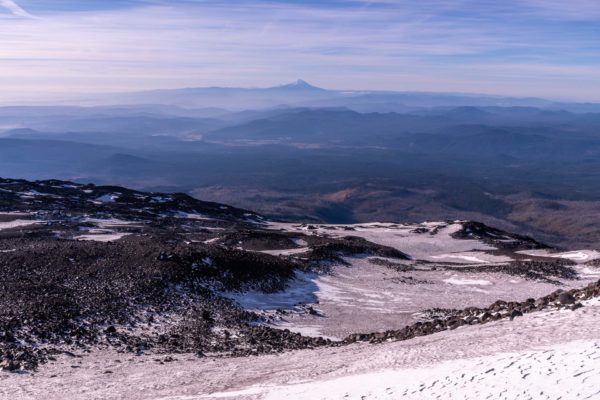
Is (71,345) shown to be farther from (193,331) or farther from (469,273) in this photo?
(469,273)

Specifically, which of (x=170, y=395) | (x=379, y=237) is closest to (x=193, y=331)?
(x=170, y=395)

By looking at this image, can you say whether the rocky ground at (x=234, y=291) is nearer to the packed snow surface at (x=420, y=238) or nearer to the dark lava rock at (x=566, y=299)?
the dark lava rock at (x=566, y=299)

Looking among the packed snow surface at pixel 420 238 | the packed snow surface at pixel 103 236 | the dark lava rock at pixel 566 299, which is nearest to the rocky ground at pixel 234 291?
the dark lava rock at pixel 566 299

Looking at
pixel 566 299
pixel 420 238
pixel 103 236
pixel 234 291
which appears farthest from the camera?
pixel 420 238

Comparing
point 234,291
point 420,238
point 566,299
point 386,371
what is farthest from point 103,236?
point 566,299

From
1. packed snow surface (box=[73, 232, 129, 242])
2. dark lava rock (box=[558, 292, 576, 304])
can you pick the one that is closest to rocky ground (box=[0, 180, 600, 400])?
dark lava rock (box=[558, 292, 576, 304])

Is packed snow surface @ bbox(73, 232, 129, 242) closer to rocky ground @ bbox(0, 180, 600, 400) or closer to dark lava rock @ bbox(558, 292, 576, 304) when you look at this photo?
rocky ground @ bbox(0, 180, 600, 400)

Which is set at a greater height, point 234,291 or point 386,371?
point 386,371

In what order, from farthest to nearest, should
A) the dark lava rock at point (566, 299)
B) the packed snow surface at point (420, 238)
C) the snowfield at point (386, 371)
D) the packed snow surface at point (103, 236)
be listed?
the packed snow surface at point (420, 238) < the packed snow surface at point (103, 236) < the dark lava rock at point (566, 299) < the snowfield at point (386, 371)

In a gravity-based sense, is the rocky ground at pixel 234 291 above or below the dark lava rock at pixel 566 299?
below

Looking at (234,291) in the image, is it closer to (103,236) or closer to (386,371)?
(386,371)
